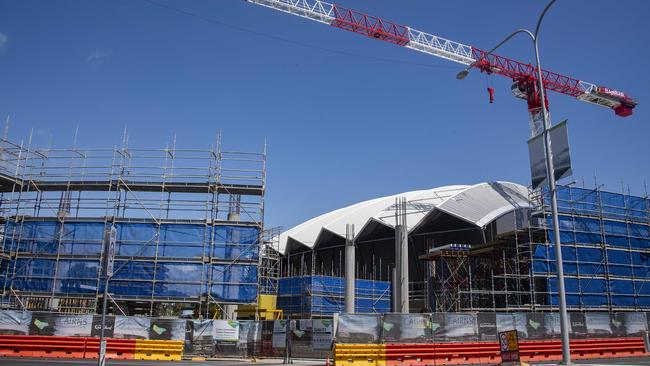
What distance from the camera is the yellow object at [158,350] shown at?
25.4 metres

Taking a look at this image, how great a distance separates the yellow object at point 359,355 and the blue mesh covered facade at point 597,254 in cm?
1644

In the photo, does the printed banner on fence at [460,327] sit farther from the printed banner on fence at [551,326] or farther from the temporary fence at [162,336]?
the temporary fence at [162,336]

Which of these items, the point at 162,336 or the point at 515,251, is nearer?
the point at 162,336

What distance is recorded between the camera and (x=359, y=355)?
2256 cm

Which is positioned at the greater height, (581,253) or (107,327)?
(581,253)

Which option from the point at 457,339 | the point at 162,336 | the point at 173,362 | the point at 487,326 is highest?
the point at 487,326

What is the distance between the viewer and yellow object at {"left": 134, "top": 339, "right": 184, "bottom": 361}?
25.4 meters

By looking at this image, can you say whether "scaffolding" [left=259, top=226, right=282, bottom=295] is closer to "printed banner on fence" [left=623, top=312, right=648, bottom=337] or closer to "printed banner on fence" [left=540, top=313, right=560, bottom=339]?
"printed banner on fence" [left=540, top=313, right=560, bottom=339]

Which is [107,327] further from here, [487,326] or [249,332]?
[487,326]

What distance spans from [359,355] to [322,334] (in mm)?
3197

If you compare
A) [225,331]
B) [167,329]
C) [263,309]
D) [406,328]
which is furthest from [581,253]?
[167,329]

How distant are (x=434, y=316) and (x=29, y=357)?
58.2ft

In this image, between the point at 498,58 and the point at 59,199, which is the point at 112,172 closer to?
the point at 59,199

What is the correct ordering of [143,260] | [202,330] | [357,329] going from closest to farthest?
[357,329]
[202,330]
[143,260]
